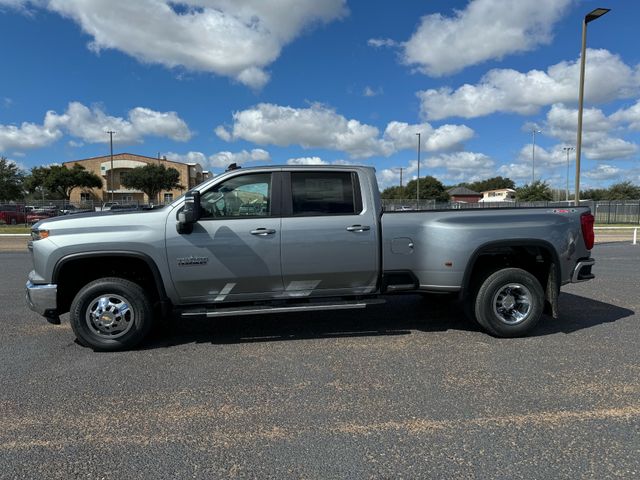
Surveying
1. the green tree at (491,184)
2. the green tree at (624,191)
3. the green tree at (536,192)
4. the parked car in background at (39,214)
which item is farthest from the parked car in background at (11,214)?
the green tree at (491,184)

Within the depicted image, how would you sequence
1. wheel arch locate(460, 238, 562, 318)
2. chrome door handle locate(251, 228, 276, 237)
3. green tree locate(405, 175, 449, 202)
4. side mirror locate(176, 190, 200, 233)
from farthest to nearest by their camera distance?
green tree locate(405, 175, 449, 202), wheel arch locate(460, 238, 562, 318), chrome door handle locate(251, 228, 276, 237), side mirror locate(176, 190, 200, 233)

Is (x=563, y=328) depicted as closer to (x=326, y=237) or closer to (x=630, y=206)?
(x=326, y=237)

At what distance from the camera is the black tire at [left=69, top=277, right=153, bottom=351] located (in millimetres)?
4793

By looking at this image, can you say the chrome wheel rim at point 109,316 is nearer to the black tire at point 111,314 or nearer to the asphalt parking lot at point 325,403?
the black tire at point 111,314

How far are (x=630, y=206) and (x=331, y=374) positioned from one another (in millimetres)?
45494

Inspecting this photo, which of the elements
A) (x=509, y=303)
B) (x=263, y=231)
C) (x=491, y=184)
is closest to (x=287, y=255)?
(x=263, y=231)

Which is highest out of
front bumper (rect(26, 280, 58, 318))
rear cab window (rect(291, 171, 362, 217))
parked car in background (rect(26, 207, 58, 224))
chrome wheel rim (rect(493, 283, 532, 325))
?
rear cab window (rect(291, 171, 362, 217))

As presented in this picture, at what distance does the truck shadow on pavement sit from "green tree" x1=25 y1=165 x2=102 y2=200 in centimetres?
7109

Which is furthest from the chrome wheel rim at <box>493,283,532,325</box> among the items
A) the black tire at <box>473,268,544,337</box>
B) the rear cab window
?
the rear cab window

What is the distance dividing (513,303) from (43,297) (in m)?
5.11

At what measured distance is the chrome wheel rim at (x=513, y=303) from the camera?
5.34 meters

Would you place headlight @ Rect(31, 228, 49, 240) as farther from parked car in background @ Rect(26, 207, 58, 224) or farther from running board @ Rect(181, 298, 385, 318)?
parked car in background @ Rect(26, 207, 58, 224)

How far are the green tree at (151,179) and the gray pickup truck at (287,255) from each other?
69.7 meters

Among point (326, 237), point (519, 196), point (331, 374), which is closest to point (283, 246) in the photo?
point (326, 237)
